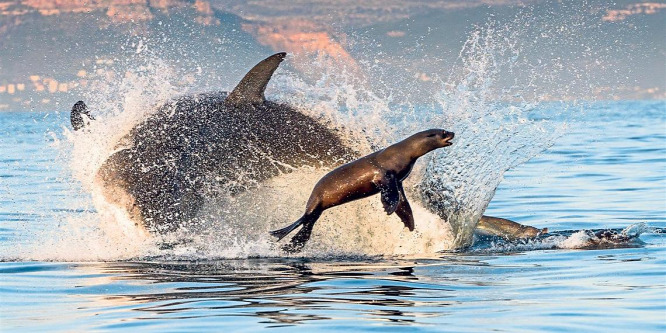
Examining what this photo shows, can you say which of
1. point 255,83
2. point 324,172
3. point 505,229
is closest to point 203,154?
point 255,83

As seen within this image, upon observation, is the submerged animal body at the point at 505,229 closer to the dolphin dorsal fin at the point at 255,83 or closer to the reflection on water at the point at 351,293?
the reflection on water at the point at 351,293

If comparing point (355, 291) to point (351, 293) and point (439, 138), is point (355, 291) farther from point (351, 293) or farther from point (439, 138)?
point (439, 138)

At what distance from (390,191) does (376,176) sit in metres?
0.31

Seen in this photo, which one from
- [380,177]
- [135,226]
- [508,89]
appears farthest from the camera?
[508,89]

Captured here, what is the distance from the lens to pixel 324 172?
46.1 ft

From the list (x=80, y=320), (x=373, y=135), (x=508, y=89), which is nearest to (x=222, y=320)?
(x=80, y=320)

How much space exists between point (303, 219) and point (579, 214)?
679cm

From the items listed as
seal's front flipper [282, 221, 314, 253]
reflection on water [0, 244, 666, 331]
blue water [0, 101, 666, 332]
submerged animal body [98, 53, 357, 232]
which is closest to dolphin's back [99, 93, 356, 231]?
submerged animal body [98, 53, 357, 232]

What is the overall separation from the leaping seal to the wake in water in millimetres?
Result: 973

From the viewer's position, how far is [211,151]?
45.8 ft

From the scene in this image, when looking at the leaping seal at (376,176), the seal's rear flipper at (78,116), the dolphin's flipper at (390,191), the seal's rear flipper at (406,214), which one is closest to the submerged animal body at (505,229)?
the seal's rear flipper at (406,214)

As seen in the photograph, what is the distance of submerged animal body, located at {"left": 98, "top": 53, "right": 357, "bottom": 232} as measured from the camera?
536 inches

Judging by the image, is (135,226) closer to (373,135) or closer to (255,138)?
(255,138)

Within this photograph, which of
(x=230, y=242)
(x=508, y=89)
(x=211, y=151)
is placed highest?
(x=508, y=89)
